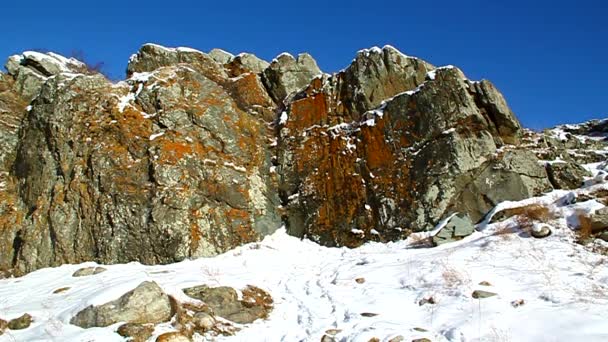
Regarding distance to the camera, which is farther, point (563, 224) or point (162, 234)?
point (162, 234)

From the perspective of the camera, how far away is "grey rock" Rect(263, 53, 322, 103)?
71.7 ft

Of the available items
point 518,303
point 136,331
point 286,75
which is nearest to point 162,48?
point 286,75

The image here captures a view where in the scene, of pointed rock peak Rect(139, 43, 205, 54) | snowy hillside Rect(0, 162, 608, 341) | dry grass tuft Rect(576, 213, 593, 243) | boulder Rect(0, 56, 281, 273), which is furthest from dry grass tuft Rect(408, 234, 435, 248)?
pointed rock peak Rect(139, 43, 205, 54)

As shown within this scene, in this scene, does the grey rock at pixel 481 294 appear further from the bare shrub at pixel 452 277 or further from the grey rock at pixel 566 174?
the grey rock at pixel 566 174

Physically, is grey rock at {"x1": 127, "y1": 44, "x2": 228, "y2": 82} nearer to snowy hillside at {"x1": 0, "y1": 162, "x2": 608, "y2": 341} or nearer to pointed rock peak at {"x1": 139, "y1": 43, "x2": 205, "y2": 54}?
pointed rock peak at {"x1": 139, "y1": 43, "x2": 205, "y2": 54}

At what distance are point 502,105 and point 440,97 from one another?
2359 millimetres

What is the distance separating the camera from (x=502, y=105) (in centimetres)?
1576

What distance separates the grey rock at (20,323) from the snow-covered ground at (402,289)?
169mm

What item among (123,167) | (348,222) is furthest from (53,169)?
(348,222)

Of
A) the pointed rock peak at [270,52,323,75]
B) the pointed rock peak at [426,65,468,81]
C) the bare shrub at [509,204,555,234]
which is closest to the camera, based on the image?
the bare shrub at [509,204,555,234]

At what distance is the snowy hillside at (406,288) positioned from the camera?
716cm

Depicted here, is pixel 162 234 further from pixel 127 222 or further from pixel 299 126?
pixel 299 126

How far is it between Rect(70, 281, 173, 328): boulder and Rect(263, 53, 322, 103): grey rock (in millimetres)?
14693

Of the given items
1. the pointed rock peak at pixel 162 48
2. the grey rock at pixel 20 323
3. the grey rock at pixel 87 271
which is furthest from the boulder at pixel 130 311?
the pointed rock peak at pixel 162 48
